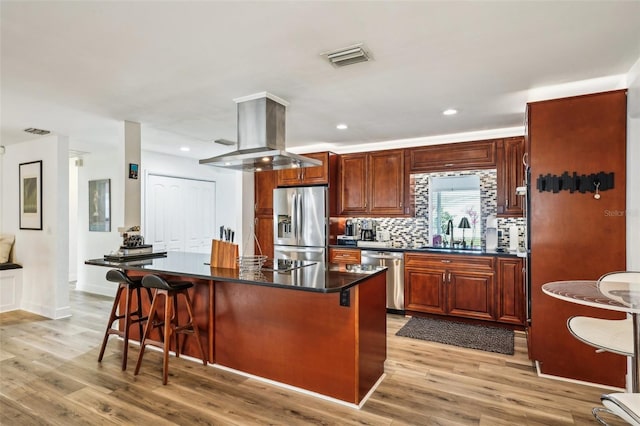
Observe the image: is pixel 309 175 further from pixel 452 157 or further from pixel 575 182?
pixel 575 182

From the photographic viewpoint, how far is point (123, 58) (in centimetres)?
240

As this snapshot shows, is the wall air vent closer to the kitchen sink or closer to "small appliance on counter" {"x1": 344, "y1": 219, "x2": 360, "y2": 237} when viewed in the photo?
"small appliance on counter" {"x1": 344, "y1": 219, "x2": 360, "y2": 237}

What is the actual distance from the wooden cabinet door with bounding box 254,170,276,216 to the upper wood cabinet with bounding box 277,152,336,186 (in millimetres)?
261

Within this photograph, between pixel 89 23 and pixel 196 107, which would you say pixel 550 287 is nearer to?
pixel 89 23

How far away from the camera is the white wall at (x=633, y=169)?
248 cm

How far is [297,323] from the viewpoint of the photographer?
8.84 ft

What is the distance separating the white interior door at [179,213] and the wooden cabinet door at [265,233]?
4.77 ft

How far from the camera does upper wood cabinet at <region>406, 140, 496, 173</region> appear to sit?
4516 mm

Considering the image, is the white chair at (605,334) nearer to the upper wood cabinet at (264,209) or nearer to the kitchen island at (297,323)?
the kitchen island at (297,323)

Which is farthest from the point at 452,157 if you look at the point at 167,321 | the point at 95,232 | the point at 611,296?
the point at 95,232

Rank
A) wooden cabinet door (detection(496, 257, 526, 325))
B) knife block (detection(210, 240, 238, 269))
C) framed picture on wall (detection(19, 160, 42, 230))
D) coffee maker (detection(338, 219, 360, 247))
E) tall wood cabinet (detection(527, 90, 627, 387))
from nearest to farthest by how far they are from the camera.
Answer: tall wood cabinet (detection(527, 90, 627, 387)), knife block (detection(210, 240, 238, 269)), wooden cabinet door (detection(496, 257, 526, 325)), framed picture on wall (detection(19, 160, 42, 230)), coffee maker (detection(338, 219, 360, 247))

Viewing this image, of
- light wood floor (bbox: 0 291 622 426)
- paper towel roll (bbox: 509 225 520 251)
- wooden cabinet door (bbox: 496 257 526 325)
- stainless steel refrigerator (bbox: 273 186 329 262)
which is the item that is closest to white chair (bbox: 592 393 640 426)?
light wood floor (bbox: 0 291 622 426)

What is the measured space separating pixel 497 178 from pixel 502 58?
232 centimetres

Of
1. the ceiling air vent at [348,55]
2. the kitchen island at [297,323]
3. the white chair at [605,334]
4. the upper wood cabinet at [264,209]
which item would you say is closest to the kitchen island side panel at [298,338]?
the kitchen island at [297,323]
